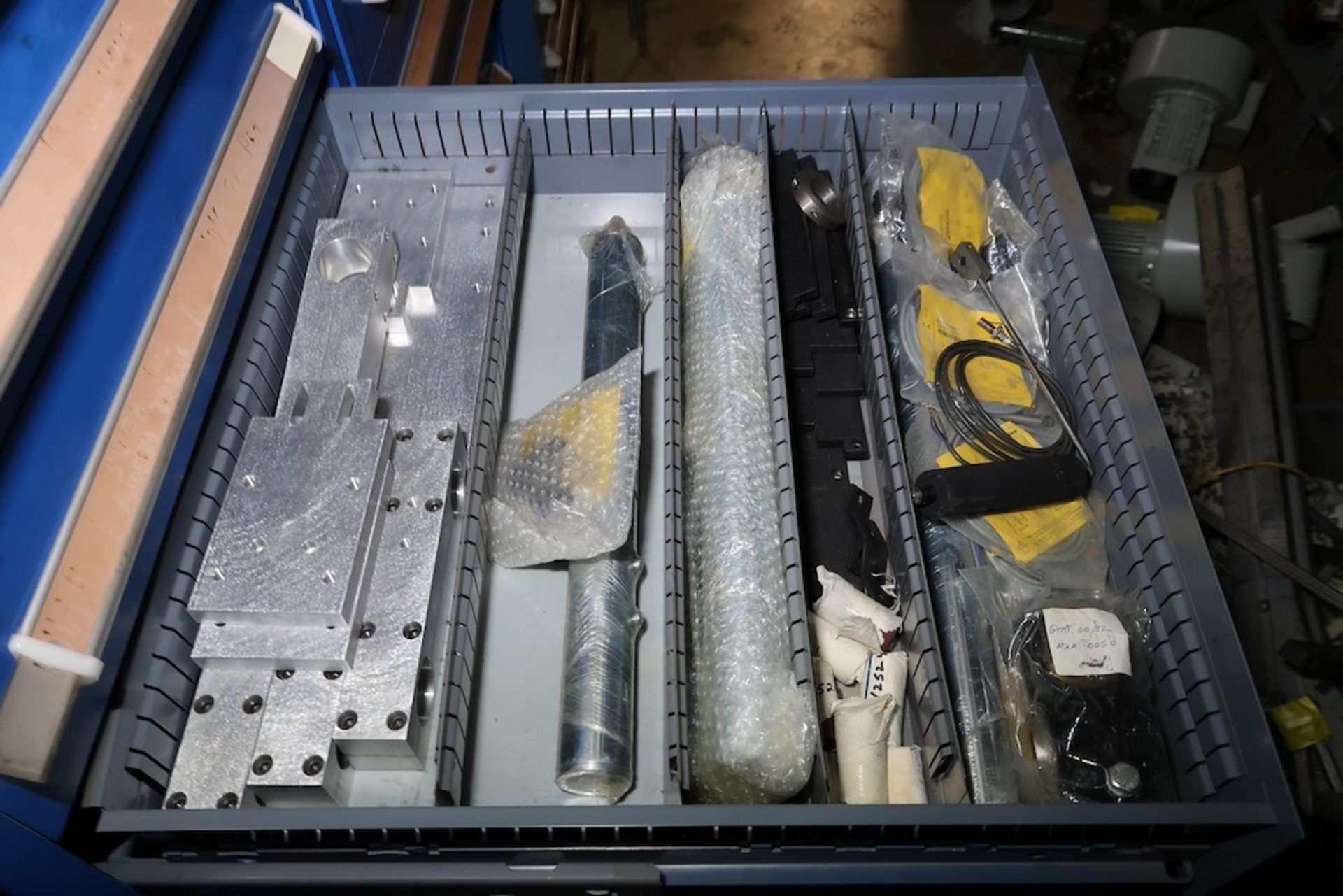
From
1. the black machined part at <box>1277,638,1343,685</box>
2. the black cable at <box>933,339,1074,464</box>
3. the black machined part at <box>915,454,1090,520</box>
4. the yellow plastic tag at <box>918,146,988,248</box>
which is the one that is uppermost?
the yellow plastic tag at <box>918,146,988,248</box>

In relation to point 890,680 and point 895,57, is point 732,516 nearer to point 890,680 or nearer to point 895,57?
point 890,680

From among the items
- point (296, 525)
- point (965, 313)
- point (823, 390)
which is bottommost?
point (296, 525)

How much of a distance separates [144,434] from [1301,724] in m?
1.91

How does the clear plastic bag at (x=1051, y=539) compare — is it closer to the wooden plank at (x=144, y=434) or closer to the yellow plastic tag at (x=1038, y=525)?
the yellow plastic tag at (x=1038, y=525)

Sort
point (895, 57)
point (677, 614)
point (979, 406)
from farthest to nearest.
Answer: point (895, 57) < point (979, 406) < point (677, 614)

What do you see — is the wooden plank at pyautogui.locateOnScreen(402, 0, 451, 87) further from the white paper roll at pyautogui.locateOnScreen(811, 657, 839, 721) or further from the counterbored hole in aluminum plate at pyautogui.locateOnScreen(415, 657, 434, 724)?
the white paper roll at pyautogui.locateOnScreen(811, 657, 839, 721)

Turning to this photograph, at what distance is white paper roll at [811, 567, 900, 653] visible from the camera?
3.17 feet

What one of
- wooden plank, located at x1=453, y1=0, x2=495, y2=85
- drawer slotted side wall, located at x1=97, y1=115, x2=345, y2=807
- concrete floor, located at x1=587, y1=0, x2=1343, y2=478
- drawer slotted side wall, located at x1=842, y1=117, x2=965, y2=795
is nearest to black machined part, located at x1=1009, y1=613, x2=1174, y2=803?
drawer slotted side wall, located at x1=842, y1=117, x2=965, y2=795

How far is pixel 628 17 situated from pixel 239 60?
8.08ft

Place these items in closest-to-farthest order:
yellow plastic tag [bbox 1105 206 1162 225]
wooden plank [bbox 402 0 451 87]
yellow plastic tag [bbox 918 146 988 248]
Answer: yellow plastic tag [bbox 918 146 988 248] → wooden plank [bbox 402 0 451 87] → yellow plastic tag [bbox 1105 206 1162 225]

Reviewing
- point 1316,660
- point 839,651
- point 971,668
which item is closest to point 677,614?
point 839,651

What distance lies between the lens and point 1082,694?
0.91 m

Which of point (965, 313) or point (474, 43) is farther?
point (474, 43)

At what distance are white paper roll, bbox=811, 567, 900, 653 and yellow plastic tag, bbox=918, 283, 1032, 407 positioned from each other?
341 mm
